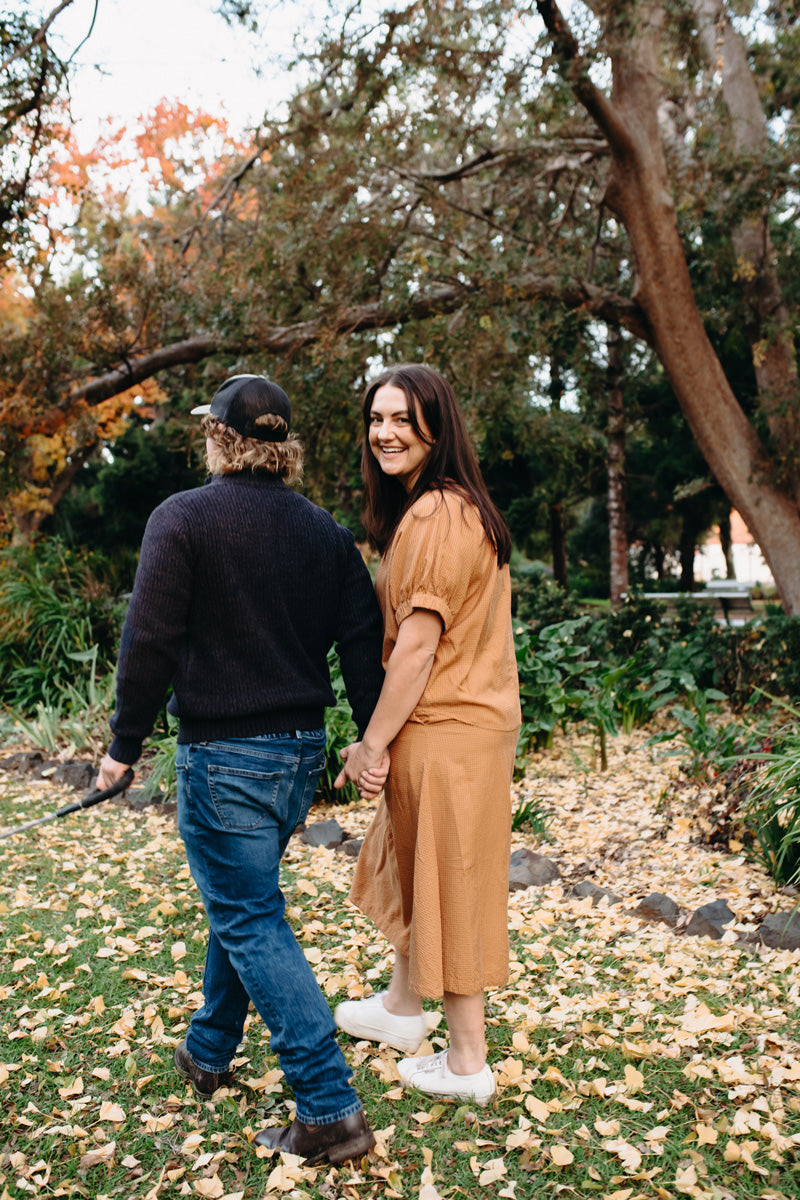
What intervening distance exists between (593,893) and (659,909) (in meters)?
0.29

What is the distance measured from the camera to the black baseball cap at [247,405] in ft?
6.77

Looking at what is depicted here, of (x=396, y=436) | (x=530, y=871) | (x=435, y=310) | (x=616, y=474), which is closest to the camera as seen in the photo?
(x=396, y=436)

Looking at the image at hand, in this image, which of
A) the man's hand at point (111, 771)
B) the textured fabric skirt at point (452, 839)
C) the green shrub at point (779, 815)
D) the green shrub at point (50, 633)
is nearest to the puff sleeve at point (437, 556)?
the textured fabric skirt at point (452, 839)

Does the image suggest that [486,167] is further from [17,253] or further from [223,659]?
[223,659]

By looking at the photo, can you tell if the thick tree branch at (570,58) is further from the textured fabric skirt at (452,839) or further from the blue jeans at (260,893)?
the blue jeans at (260,893)

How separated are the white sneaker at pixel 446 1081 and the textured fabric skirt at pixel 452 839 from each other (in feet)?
0.86

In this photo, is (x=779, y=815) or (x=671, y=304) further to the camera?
(x=671, y=304)

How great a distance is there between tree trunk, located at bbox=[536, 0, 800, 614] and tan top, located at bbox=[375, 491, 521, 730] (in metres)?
5.44

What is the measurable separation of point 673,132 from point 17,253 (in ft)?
22.7

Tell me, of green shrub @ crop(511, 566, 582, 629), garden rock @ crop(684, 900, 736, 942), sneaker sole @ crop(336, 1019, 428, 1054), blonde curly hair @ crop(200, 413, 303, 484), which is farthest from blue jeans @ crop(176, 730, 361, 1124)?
green shrub @ crop(511, 566, 582, 629)

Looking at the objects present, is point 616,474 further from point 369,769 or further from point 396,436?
point 369,769

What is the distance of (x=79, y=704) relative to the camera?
624 centimetres

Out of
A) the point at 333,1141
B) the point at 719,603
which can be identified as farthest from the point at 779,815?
the point at 719,603

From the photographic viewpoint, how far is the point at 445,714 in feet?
6.82
